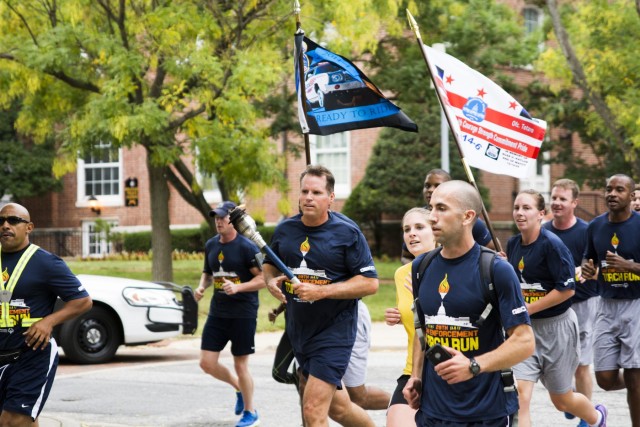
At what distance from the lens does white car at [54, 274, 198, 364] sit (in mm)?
14188

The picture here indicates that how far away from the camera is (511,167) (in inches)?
324

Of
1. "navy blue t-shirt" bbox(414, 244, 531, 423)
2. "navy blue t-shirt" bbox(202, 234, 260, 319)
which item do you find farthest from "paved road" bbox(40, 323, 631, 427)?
"navy blue t-shirt" bbox(414, 244, 531, 423)

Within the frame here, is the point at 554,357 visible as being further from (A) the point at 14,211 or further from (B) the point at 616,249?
(A) the point at 14,211

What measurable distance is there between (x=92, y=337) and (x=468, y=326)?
10073 millimetres

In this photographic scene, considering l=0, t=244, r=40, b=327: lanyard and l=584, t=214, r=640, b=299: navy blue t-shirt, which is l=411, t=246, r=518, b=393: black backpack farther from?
l=584, t=214, r=640, b=299: navy blue t-shirt

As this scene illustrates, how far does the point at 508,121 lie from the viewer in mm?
8344

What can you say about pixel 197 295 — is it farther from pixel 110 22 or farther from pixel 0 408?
pixel 110 22

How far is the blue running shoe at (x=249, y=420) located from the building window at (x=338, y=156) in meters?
24.0

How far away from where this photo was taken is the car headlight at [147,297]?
14.6 m

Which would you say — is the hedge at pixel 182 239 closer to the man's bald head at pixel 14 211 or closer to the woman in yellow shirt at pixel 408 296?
the man's bald head at pixel 14 211

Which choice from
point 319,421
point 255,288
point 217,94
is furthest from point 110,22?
A: point 319,421

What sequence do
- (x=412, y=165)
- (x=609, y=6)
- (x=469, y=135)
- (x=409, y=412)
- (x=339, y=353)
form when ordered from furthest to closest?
(x=412, y=165) → (x=609, y=6) → (x=469, y=135) → (x=339, y=353) → (x=409, y=412)

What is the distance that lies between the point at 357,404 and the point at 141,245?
29.0 metres

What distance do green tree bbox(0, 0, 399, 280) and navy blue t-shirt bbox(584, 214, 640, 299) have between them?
32.4 ft
